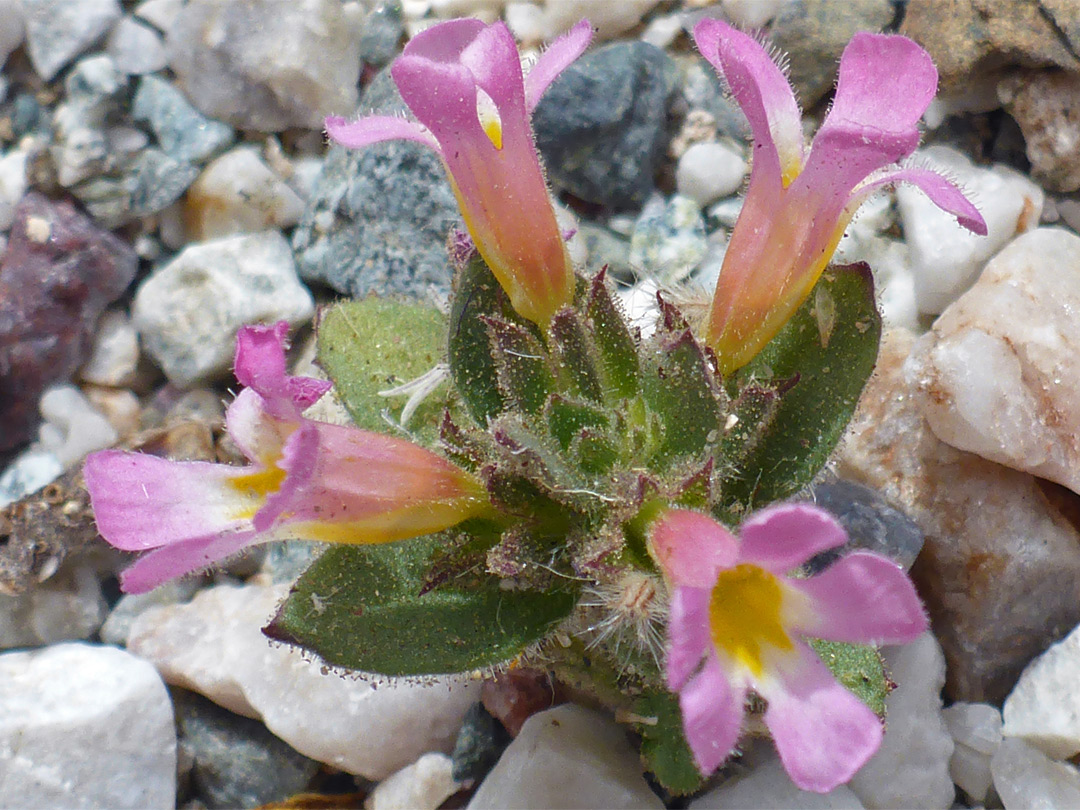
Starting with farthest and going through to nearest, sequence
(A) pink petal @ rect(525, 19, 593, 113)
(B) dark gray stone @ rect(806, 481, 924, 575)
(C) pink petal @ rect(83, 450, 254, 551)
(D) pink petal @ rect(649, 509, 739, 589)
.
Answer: (B) dark gray stone @ rect(806, 481, 924, 575), (A) pink petal @ rect(525, 19, 593, 113), (C) pink petal @ rect(83, 450, 254, 551), (D) pink petal @ rect(649, 509, 739, 589)

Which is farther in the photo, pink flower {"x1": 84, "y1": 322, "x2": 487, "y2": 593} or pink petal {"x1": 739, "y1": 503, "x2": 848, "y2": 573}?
pink flower {"x1": 84, "y1": 322, "x2": 487, "y2": 593}

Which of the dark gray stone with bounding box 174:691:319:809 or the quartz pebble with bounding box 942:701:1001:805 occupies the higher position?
the quartz pebble with bounding box 942:701:1001:805

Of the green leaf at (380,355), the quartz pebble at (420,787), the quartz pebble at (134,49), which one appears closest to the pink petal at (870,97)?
the green leaf at (380,355)

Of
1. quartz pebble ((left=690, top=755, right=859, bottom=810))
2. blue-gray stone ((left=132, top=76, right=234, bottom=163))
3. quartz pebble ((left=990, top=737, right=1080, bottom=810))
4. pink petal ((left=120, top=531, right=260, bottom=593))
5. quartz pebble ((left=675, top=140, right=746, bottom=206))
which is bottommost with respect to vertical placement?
quartz pebble ((left=990, top=737, right=1080, bottom=810))

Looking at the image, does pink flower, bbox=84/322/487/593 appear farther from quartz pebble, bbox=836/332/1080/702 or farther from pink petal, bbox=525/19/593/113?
quartz pebble, bbox=836/332/1080/702

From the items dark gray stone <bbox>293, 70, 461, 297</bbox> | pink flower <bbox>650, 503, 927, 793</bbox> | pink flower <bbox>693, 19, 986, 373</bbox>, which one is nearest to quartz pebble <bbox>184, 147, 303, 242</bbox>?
dark gray stone <bbox>293, 70, 461, 297</bbox>

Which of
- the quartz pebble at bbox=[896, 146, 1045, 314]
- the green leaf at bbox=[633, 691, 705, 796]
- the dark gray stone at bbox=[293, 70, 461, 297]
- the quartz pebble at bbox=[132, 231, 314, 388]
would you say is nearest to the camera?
the green leaf at bbox=[633, 691, 705, 796]
